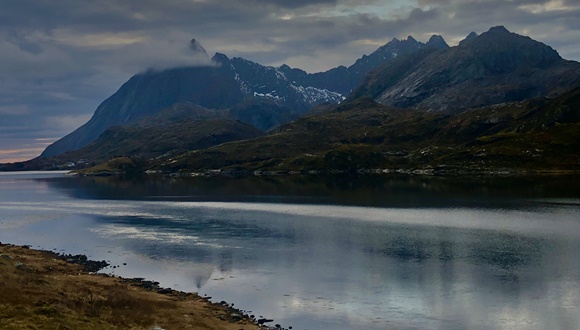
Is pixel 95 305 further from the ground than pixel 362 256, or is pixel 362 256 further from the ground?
pixel 95 305

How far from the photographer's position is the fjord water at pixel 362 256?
6228 centimetres

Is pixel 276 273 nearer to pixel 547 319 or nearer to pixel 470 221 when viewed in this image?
pixel 547 319

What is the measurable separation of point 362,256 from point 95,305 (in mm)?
55107

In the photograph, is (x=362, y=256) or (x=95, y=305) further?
(x=362, y=256)

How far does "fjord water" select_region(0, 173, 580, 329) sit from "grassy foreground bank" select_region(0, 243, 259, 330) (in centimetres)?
613

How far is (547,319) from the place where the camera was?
57.5 meters

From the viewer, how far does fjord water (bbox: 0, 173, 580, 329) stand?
204 feet

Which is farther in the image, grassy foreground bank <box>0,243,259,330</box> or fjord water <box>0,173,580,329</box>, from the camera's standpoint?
fjord water <box>0,173,580,329</box>

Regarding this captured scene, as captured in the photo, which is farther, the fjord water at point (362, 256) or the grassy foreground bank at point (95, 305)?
the fjord water at point (362, 256)

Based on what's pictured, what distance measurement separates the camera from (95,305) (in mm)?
53531

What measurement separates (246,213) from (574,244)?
101864 mm

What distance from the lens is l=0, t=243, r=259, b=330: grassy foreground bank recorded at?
143ft

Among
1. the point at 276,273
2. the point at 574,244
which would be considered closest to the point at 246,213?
the point at 276,273

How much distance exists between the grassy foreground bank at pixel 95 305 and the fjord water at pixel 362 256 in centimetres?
613
